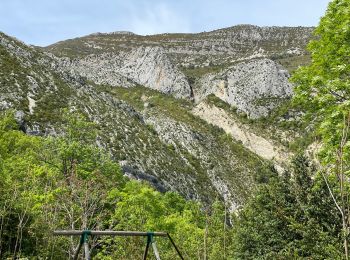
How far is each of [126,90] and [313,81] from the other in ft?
393

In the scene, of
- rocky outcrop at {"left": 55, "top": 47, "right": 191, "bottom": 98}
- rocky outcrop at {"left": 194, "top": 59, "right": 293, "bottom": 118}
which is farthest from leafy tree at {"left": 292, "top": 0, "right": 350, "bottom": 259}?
rocky outcrop at {"left": 55, "top": 47, "right": 191, "bottom": 98}

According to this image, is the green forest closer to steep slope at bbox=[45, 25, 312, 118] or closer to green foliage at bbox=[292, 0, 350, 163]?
green foliage at bbox=[292, 0, 350, 163]

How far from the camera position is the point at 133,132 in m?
74.6

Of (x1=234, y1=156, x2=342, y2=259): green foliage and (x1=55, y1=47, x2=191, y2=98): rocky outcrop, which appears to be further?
(x1=55, y1=47, x2=191, y2=98): rocky outcrop

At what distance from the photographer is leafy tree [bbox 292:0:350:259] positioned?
12.4m

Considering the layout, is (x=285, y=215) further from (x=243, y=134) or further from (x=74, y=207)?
(x=243, y=134)

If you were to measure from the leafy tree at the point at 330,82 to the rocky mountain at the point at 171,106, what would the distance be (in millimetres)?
21766

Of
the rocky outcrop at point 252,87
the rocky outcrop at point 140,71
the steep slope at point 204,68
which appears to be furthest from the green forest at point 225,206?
the rocky outcrop at point 140,71

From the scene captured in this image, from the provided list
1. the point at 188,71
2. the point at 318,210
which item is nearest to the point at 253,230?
the point at 318,210

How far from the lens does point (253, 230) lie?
2631 centimetres

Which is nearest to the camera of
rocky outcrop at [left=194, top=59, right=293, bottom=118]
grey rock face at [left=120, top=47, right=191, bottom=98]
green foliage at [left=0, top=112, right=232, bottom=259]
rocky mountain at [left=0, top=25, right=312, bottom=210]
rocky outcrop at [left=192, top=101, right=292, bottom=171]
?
green foliage at [left=0, top=112, right=232, bottom=259]

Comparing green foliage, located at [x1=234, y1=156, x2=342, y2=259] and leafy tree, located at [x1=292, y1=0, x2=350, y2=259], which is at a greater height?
leafy tree, located at [x1=292, y1=0, x2=350, y2=259]

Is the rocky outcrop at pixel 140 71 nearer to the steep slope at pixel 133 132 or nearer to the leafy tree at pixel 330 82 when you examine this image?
the steep slope at pixel 133 132

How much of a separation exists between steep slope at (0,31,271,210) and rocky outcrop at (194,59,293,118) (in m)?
17.6
